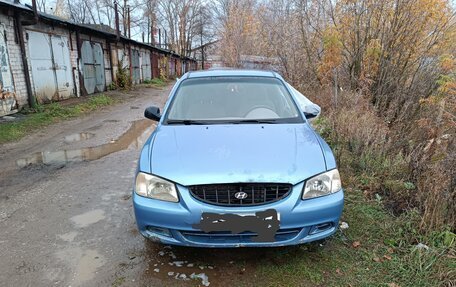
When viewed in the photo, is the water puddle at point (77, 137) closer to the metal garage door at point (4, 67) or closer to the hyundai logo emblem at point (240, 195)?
the metal garage door at point (4, 67)

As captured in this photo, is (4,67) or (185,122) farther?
(4,67)

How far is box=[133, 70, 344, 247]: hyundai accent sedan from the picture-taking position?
7.39 feet

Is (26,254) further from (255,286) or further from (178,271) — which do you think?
(255,286)

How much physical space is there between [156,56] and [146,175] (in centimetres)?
2756

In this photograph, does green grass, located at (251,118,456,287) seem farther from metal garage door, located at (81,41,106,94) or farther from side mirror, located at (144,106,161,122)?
metal garage door, located at (81,41,106,94)

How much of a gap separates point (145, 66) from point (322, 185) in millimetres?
24176

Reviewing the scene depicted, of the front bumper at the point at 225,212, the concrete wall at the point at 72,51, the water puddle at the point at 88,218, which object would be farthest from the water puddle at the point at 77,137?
the front bumper at the point at 225,212

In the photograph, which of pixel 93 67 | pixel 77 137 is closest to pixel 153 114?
pixel 77 137

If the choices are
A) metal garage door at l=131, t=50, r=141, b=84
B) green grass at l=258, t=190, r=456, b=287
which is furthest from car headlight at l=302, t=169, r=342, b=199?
metal garage door at l=131, t=50, r=141, b=84

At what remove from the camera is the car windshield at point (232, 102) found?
336 cm

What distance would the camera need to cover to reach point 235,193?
7.45 ft

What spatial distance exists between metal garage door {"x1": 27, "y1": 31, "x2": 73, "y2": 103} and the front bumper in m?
10.4

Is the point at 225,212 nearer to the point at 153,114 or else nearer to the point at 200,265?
the point at 200,265

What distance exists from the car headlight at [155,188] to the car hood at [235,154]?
0.05 meters
